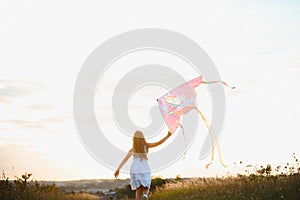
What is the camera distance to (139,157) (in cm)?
1353

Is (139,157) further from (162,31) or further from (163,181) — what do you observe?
(163,181)

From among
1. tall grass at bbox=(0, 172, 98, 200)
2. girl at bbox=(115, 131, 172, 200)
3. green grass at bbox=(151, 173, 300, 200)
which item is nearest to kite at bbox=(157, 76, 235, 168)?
girl at bbox=(115, 131, 172, 200)

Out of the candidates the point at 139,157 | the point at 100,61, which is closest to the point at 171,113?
the point at 139,157

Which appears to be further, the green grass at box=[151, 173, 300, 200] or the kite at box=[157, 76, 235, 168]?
the kite at box=[157, 76, 235, 168]

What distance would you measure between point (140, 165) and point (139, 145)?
584 mm

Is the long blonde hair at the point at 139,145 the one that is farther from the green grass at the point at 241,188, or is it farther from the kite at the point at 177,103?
the green grass at the point at 241,188

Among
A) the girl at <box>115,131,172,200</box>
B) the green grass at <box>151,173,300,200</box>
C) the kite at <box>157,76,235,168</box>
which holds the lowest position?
the green grass at <box>151,173,300,200</box>

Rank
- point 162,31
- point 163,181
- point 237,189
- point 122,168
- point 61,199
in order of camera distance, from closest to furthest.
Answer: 1. point 122,168
2. point 237,189
3. point 61,199
4. point 162,31
5. point 163,181

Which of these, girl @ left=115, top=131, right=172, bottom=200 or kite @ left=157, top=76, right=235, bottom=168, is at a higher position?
kite @ left=157, top=76, right=235, bottom=168

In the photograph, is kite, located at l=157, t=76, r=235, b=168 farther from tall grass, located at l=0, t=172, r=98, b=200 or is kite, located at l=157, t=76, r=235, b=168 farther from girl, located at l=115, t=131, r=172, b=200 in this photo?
tall grass, located at l=0, t=172, r=98, b=200

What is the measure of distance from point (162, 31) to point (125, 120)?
3.99 m

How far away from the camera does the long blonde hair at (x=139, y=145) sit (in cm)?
1353

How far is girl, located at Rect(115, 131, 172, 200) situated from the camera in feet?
44.0

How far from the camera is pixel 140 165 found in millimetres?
13484
